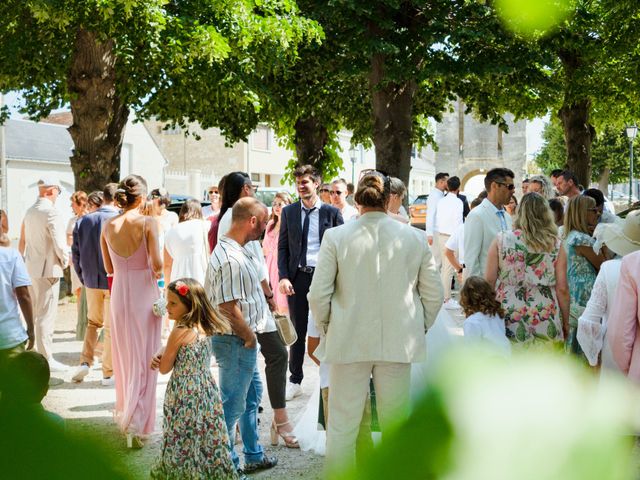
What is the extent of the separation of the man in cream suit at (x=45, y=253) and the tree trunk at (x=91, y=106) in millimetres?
5229

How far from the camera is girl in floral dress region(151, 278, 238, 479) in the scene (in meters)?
4.65

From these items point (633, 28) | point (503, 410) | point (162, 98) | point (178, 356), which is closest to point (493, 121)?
point (633, 28)

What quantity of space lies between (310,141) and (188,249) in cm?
1358

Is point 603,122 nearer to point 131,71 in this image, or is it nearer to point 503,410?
point 131,71

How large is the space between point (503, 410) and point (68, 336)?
34.7 feet

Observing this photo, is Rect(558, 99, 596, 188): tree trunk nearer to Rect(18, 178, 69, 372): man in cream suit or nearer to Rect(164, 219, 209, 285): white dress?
Rect(164, 219, 209, 285): white dress

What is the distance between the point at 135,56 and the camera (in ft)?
45.0

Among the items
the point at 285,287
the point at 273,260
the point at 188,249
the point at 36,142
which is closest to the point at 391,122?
the point at 273,260

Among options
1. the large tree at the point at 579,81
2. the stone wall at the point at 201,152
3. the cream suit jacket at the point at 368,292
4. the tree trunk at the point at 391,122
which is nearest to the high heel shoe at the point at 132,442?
the cream suit jacket at the point at 368,292

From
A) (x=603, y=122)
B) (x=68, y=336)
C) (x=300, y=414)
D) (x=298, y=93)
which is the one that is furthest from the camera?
(x=603, y=122)

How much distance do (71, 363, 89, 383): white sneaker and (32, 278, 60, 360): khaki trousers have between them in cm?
69

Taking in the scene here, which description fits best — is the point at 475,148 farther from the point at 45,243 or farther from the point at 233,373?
the point at 233,373

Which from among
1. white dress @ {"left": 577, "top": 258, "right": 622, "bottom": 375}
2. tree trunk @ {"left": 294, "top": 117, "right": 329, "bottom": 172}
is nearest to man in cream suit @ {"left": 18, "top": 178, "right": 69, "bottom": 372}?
white dress @ {"left": 577, "top": 258, "right": 622, "bottom": 375}

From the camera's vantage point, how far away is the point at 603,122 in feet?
82.5
